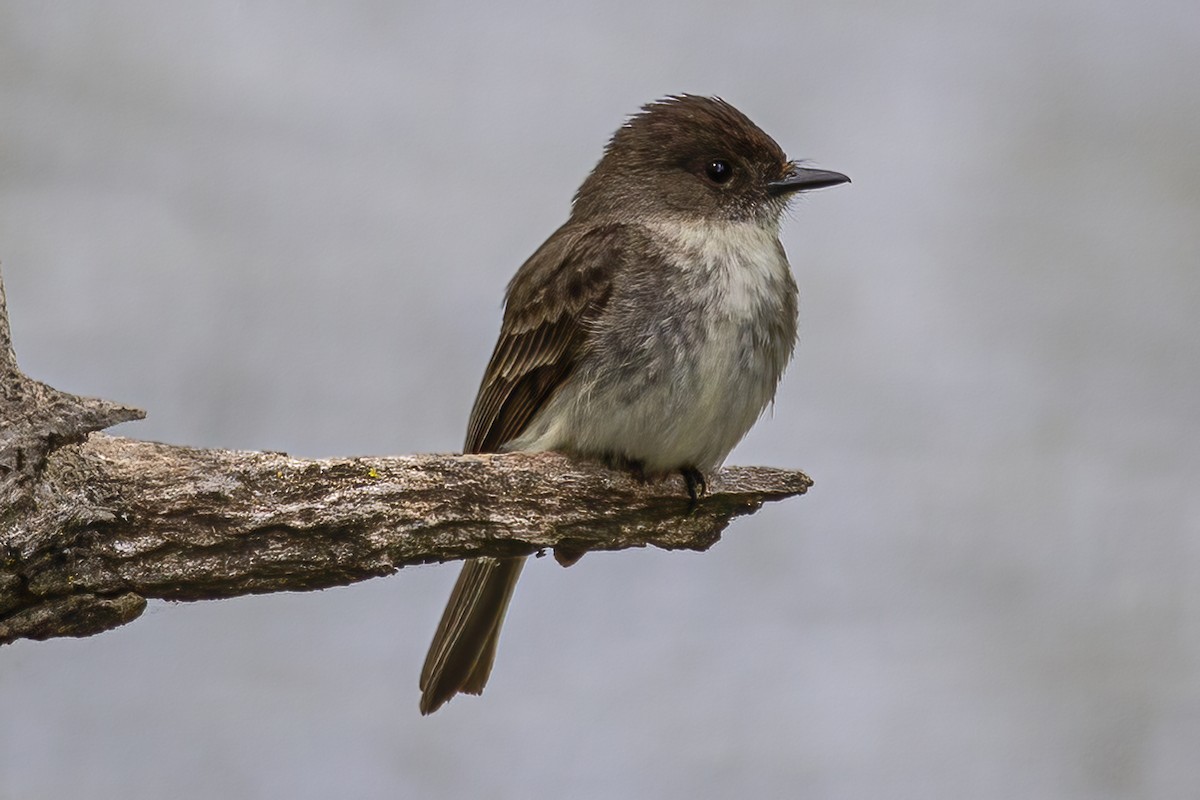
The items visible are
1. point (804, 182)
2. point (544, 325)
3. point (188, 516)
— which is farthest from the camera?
point (804, 182)

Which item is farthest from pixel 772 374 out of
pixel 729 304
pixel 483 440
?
pixel 483 440

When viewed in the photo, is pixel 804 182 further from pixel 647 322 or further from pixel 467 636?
pixel 467 636

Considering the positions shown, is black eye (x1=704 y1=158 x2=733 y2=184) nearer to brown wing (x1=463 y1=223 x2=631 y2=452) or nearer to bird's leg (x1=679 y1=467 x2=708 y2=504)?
brown wing (x1=463 y1=223 x2=631 y2=452)

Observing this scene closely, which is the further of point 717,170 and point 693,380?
point 717,170

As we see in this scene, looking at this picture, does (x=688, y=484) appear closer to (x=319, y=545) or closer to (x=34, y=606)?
(x=319, y=545)

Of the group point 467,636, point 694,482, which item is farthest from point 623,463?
point 467,636

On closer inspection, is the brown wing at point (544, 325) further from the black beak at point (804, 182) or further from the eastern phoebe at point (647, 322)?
the black beak at point (804, 182)
